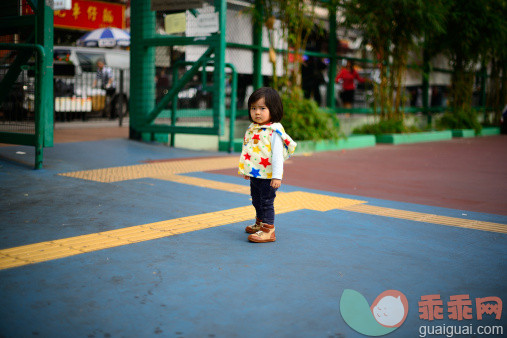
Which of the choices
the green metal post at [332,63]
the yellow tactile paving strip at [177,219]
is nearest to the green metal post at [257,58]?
the green metal post at [332,63]

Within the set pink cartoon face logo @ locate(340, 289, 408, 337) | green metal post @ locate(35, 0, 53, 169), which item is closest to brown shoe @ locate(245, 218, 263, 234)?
pink cartoon face logo @ locate(340, 289, 408, 337)

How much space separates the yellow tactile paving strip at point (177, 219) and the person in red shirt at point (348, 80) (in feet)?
22.2

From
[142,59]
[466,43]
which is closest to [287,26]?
A: [142,59]

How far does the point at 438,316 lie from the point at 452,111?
15.3 metres

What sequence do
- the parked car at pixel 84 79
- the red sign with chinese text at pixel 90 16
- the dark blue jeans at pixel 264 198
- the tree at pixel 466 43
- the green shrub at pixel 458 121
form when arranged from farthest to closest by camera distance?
the red sign with chinese text at pixel 90 16 → the green shrub at pixel 458 121 → the tree at pixel 466 43 → the parked car at pixel 84 79 → the dark blue jeans at pixel 264 198

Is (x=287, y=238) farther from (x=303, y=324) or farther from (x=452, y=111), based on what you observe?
(x=452, y=111)

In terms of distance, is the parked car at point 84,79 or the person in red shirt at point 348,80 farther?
the person in red shirt at point 348,80

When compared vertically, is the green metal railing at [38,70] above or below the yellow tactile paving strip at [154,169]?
above

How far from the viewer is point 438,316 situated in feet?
9.32

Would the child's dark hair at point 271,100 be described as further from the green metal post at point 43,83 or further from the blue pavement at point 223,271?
the green metal post at point 43,83

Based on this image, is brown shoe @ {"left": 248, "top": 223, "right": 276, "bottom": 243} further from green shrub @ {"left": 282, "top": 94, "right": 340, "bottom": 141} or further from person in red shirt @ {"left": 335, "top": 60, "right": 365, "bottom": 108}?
person in red shirt @ {"left": 335, "top": 60, "right": 365, "bottom": 108}

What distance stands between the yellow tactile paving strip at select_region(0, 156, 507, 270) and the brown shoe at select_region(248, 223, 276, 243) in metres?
0.57

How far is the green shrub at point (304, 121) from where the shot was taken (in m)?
10.5

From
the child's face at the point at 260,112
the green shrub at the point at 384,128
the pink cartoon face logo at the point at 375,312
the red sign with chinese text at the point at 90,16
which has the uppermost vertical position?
the red sign with chinese text at the point at 90,16
